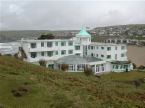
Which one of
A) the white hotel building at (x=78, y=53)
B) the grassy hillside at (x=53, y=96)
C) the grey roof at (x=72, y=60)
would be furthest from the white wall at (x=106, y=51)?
the grassy hillside at (x=53, y=96)

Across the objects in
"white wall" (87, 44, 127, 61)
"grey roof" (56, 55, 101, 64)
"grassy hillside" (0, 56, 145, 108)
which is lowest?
"grey roof" (56, 55, 101, 64)

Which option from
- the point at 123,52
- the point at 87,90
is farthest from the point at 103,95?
the point at 123,52

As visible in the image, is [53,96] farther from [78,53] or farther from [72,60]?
[78,53]

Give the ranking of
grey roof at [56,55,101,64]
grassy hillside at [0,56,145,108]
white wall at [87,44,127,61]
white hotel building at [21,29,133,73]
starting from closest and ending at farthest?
grassy hillside at [0,56,145,108]
grey roof at [56,55,101,64]
white hotel building at [21,29,133,73]
white wall at [87,44,127,61]

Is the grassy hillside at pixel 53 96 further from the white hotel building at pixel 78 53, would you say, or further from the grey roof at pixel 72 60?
the white hotel building at pixel 78 53

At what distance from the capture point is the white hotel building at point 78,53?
49.3 meters

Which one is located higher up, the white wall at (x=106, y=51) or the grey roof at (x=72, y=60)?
the white wall at (x=106, y=51)

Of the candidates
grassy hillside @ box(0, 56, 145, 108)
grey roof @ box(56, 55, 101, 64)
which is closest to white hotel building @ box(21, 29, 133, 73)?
grey roof @ box(56, 55, 101, 64)

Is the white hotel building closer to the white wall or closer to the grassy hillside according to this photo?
the white wall

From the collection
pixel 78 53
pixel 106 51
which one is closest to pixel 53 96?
pixel 106 51

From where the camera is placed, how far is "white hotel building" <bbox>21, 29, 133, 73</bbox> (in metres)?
49.3

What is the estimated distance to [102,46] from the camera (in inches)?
2163

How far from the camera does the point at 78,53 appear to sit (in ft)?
183

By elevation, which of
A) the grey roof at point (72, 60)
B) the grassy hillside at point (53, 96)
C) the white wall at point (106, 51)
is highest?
the grassy hillside at point (53, 96)
